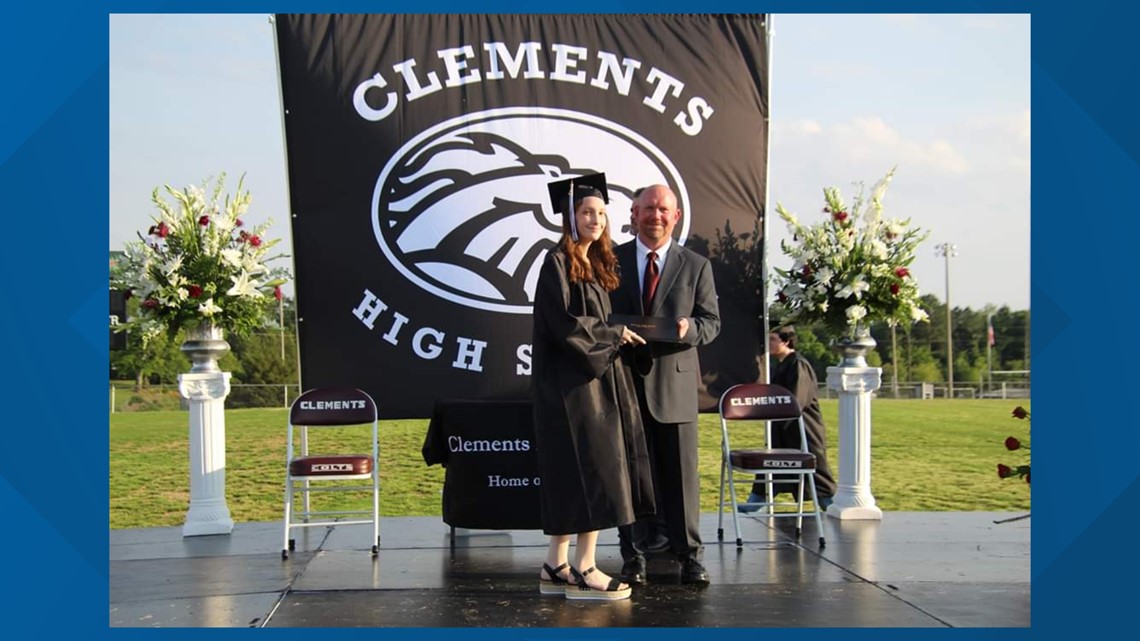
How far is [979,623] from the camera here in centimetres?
425

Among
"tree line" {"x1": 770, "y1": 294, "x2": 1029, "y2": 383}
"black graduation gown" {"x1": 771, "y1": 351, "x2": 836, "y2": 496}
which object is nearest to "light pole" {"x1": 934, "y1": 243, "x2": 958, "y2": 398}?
"tree line" {"x1": 770, "y1": 294, "x2": 1029, "y2": 383}

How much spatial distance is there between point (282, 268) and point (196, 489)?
4.99ft

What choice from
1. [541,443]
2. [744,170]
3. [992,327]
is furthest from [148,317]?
[992,327]

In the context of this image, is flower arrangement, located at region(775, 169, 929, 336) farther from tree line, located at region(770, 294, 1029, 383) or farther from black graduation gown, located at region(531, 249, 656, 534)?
tree line, located at region(770, 294, 1029, 383)

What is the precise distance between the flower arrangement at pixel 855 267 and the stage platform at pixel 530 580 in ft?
4.64

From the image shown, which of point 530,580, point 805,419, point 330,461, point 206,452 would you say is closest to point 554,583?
point 530,580

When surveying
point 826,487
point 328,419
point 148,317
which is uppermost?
point 148,317

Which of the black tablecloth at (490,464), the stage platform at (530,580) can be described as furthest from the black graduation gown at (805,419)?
the black tablecloth at (490,464)

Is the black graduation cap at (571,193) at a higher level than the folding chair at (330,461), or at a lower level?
higher

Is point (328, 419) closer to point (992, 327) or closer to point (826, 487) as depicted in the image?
point (826, 487)

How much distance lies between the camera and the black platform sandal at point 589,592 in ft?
15.4

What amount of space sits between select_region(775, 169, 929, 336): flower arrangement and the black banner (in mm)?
348

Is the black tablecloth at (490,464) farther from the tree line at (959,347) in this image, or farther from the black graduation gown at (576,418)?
the tree line at (959,347)

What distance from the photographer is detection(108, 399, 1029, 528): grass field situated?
14.1m
